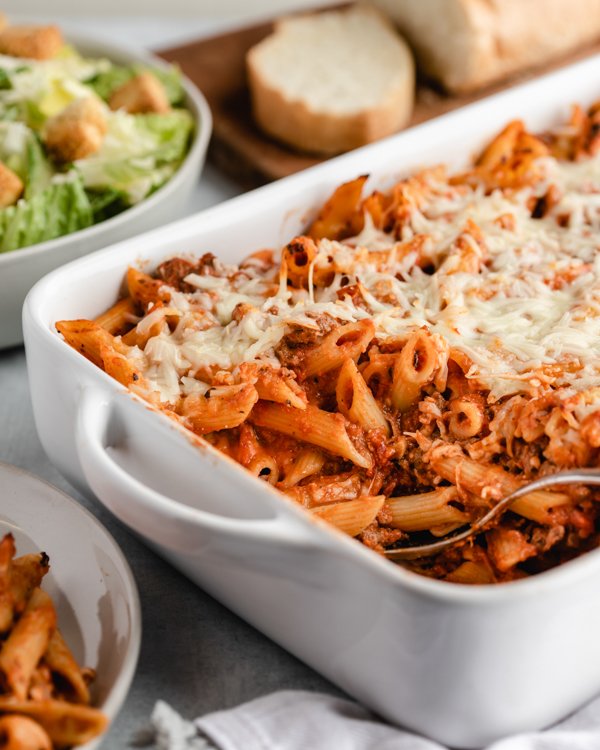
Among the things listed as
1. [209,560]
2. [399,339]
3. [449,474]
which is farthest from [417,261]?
[209,560]

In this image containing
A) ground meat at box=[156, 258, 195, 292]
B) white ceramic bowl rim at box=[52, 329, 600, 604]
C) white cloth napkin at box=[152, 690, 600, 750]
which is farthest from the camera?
ground meat at box=[156, 258, 195, 292]

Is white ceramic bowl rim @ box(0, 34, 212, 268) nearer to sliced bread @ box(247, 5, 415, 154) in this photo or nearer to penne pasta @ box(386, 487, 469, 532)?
sliced bread @ box(247, 5, 415, 154)

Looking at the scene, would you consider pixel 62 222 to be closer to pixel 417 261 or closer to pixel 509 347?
pixel 417 261

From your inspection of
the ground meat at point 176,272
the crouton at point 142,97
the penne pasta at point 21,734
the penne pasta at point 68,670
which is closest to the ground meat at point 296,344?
the ground meat at point 176,272

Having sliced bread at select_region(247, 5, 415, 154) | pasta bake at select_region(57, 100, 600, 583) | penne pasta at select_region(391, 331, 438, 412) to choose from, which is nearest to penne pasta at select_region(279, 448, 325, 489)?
pasta bake at select_region(57, 100, 600, 583)

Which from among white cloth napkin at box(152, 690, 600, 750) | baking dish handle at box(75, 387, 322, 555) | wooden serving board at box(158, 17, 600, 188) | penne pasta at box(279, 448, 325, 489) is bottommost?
wooden serving board at box(158, 17, 600, 188)

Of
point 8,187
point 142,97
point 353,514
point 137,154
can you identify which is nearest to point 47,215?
point 8,187
